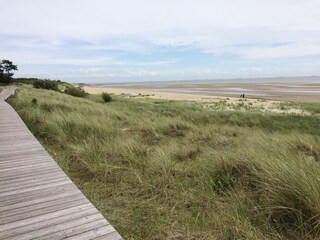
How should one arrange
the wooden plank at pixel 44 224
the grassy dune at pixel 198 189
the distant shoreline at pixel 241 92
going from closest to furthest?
the wooden plank at pixel 44 224, the grassy dune at pixel 198 189, the distant shoreline at pixel 241 92

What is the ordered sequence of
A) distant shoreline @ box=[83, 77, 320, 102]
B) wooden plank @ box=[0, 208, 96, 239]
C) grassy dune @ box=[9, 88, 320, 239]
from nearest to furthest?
wooden plank @ box=[0, 208, 96, 239]
grassy dune @ box=[9, 88, 320, 239]
distant shoreline @ box=[83, 77, 320, 102]

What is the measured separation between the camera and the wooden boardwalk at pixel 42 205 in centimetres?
273

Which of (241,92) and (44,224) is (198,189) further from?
(241,92)

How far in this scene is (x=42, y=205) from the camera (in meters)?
3.30

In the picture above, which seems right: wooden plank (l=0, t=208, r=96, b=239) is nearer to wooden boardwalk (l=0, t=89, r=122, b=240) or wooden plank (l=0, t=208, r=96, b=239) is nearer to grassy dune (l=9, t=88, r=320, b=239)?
wooden boardwalk (l=0, t=89, r=122, b=240)

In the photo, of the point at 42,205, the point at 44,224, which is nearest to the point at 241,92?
the point at 42,205

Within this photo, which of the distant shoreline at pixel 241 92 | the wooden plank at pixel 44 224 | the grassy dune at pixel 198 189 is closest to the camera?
the wooden plank at pixel 44 224

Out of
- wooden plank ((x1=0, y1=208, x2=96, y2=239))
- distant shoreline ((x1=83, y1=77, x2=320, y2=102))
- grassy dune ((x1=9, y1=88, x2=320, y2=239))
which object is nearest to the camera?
wooden plank ((x1=0, y1=208, x2=96, y2=239))

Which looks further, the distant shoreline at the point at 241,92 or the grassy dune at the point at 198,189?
the distant shoreline at the point at 241,92

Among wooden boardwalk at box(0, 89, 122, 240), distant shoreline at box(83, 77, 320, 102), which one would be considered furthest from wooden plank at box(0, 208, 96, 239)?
distant shoreline at box(83, 77, 320, 102)

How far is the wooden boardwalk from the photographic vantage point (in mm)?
2730

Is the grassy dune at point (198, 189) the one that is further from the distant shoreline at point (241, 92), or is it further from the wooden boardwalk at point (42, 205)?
the distant shoreline at point (241, 92)

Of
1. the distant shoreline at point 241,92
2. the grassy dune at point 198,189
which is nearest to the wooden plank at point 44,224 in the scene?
the grassy dune at point 198,189

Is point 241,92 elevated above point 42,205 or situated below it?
below
